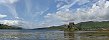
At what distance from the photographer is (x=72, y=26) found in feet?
596

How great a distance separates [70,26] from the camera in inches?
7200

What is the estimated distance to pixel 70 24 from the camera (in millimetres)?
184875

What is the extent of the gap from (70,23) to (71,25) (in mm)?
3395

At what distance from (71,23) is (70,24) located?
1786mm

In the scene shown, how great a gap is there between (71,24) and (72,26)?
4.67 meters

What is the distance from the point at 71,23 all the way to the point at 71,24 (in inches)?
27.4

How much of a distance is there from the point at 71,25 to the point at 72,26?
665 cm

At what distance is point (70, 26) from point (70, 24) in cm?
236

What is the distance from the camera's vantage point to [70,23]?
18525 cm

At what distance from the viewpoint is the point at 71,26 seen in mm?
181000

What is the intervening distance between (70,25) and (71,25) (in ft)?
5.12

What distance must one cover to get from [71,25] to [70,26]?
549 centimetres

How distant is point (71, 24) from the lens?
611 feet

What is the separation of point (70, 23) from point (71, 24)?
1303 mm
